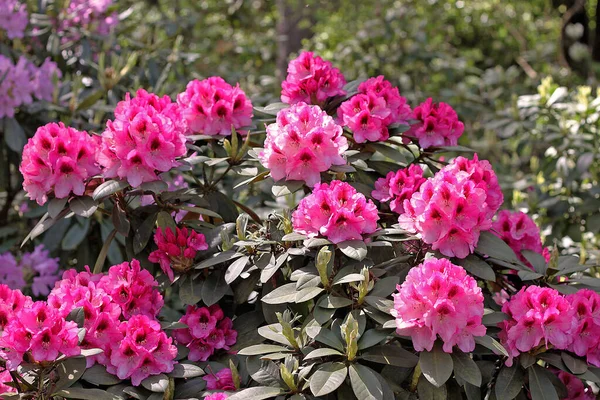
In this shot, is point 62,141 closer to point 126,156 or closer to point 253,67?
point 126,156

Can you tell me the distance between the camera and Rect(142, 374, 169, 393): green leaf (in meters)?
1.43

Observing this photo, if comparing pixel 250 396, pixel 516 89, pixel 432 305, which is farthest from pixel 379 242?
pixel 516 89

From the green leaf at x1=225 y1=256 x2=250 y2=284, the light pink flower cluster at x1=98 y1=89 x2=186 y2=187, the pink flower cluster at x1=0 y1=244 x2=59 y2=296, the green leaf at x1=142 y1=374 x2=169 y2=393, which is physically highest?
the light pink flower cluster at x1=98 y1=89 x2=186 y2=187

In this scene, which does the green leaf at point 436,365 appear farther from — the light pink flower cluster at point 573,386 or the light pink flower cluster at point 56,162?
the light pink flower cluster at point 56,162

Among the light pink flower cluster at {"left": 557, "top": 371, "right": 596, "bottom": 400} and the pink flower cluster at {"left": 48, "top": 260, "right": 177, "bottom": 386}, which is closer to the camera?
the pink flower cluster at {"left": 48, "top": 260, "right": 177, "bottom": 386}

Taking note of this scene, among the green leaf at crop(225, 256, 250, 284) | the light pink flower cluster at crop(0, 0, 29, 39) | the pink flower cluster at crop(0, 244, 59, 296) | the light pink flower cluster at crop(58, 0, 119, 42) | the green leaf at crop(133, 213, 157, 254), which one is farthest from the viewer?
the light pink flower cluster at crop(58, 0, 119, 42)

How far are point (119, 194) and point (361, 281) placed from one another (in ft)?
2.03

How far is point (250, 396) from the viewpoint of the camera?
138 centimetres

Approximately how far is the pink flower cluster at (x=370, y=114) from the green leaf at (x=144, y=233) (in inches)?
19.2

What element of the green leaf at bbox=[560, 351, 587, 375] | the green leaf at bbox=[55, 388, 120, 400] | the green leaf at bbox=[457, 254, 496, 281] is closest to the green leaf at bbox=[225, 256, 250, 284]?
the green leaf at bbox=[55, 388, 120, 400]

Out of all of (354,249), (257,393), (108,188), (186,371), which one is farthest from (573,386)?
(108,188)

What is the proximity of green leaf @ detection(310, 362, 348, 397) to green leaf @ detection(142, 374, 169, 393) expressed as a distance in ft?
0.93

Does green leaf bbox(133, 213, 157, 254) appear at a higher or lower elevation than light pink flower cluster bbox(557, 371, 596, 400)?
higher

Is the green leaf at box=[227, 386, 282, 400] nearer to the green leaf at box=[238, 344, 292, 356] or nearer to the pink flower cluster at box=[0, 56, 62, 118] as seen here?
the green leaf at box=[238, 344, 292, 356]
